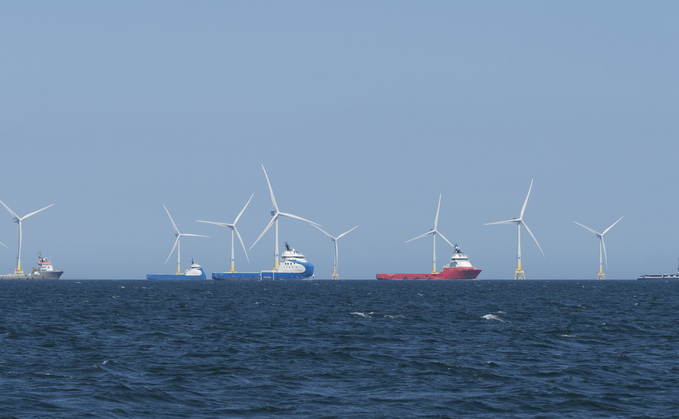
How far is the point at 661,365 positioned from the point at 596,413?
1408 centimetres

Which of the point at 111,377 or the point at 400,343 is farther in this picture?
the point at 400,343

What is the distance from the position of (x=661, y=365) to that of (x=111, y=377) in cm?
2865

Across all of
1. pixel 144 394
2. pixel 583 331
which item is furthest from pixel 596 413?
pixel 583 331

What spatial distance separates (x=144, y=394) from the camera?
1167 inches

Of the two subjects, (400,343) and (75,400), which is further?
(400,343)

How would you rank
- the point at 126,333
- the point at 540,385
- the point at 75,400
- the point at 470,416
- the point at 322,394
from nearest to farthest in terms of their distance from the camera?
the point at 470,416, the point at 75,400, the point at 322,394, the point at 540,385, the point at 126,333

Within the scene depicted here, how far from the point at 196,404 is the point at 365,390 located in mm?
7466

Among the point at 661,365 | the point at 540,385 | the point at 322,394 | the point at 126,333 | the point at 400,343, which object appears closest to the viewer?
the point at 322,394

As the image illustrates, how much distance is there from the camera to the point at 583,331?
58375 millimetres

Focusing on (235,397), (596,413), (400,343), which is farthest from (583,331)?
(235,397)

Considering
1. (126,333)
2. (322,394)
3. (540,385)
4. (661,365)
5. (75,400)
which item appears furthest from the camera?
(126,333)

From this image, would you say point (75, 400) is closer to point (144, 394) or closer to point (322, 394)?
point (144, 394)

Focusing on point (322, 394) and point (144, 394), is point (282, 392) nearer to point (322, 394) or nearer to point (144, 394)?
point (322, 394)

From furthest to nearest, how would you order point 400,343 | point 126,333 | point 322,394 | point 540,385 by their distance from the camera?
point 126,333, point 400,343, point 540,385, point 322,394
